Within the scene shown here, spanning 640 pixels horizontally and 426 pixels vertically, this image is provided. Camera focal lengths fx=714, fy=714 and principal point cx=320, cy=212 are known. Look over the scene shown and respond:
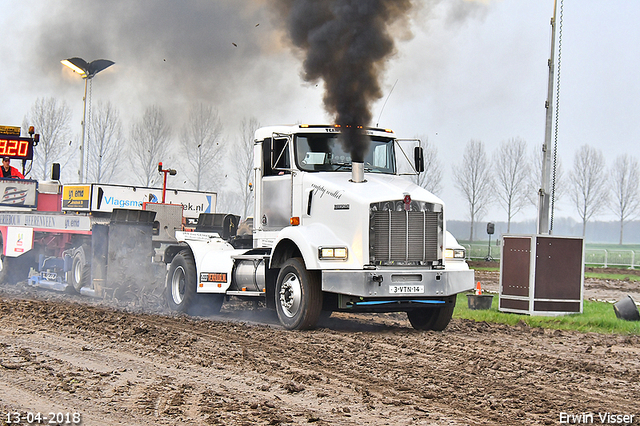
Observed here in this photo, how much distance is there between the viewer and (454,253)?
11117 mm

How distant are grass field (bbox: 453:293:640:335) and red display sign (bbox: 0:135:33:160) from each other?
13.9 m

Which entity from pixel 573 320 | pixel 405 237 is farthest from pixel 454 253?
pixel 573 320

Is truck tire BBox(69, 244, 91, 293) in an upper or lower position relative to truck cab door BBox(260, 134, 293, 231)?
lower

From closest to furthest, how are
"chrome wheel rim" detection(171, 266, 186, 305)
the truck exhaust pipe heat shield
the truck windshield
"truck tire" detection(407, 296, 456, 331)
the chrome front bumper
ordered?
the chrome front bumper → the truck exhaust pipe heat shield → "truck tire" detection(407, 296, 456, 331) → the truck windshield → "chrome wheel rim" detection(171, 266, 186, 305)

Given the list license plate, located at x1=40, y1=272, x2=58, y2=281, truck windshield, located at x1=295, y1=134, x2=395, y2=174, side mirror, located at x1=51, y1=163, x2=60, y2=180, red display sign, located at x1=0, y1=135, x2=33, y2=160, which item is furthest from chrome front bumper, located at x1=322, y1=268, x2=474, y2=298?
red display sign, located at x1=0, y1=135, x2=33, y2=160

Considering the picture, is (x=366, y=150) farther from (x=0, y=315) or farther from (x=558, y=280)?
(x=0, y=315)

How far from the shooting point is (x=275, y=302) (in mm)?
11664

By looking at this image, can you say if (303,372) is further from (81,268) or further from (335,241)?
(81,268)

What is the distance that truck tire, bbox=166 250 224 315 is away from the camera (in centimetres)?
1312

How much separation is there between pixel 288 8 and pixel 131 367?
804cm

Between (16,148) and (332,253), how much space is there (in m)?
14.7

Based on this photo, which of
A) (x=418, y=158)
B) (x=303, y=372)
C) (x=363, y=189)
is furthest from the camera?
(x=418, y=158)

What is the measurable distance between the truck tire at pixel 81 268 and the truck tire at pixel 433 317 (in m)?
7.85

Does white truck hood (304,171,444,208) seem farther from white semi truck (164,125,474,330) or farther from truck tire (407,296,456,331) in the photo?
truck tire (407,296,456,331)
